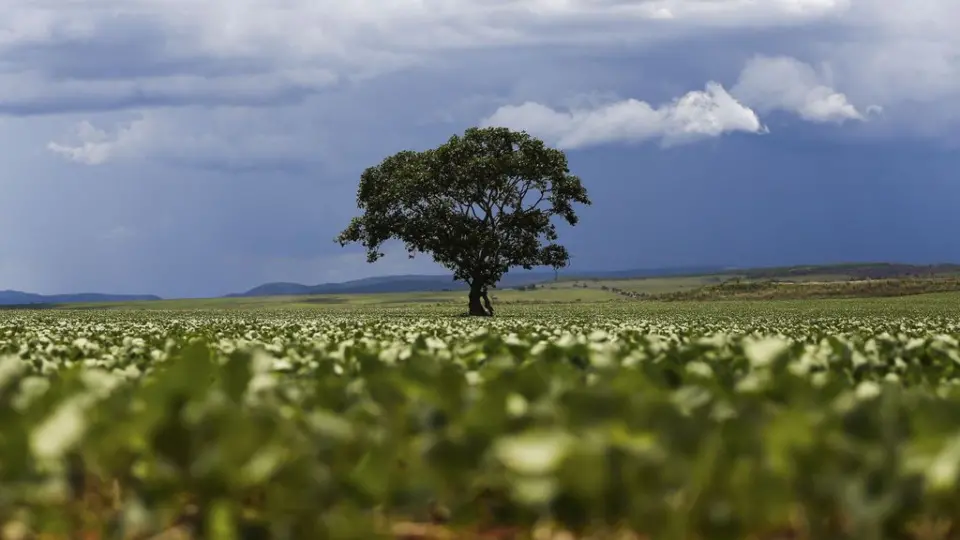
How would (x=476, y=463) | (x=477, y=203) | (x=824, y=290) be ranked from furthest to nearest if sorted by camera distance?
1. (x=824, y=290)
2. (x=477, y=203)
3. (x=476, y=463)

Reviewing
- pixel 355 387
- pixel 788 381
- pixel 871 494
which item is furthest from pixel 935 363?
pixel 871 494

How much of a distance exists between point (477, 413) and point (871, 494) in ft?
5.32

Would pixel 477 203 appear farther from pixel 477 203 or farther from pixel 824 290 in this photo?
pixel 824 290

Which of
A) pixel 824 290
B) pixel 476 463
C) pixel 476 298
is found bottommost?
pixel 824 290

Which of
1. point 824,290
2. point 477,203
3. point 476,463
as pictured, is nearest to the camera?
point 476,463

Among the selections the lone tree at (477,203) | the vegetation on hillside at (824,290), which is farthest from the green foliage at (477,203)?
the vegetation on hillside at (824,290)

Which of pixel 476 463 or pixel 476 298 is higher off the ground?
pixel 476 463

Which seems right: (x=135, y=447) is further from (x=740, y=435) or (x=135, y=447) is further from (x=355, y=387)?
(x=740, y=435)

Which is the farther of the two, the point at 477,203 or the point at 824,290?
the point at 824,290

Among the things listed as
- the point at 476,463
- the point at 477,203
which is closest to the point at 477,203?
the point at 477,203

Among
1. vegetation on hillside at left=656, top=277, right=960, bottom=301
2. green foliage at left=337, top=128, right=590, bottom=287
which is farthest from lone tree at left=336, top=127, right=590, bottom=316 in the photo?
vegetation on hillside at left=656, top=277, right=960, bottom=301

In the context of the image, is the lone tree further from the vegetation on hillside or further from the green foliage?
the vegetation on hillside

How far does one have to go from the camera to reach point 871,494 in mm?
3459

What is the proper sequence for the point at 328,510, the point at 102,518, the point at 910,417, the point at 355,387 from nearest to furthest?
the point at 328,510 → the point at 102,518 → the point at 910,417 → the point at 355,387
